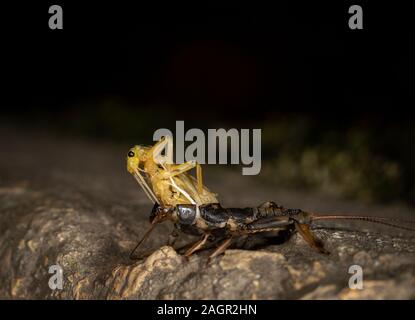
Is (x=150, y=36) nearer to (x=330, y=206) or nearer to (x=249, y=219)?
(x=330, y=206)

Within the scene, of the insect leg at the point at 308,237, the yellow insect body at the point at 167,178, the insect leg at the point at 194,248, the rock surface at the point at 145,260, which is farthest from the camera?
the yellow insect body at the point at 167,178

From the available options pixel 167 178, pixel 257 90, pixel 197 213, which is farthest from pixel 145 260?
pixel 257 90

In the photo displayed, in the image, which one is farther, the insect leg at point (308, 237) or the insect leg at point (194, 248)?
the insect leg at point (194, 248)

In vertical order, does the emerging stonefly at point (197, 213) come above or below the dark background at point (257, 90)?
below

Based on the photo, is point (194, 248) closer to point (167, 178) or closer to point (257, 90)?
point (167, 178)

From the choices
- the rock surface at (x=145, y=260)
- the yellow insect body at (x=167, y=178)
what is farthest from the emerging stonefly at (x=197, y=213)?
the rock surface at (x=145, y=260)

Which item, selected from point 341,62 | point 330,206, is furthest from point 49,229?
point 341,62

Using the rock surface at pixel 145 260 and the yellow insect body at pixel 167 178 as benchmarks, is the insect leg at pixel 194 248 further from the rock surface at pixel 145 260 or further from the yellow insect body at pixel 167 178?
the yellow insect body at pixel 167 178
